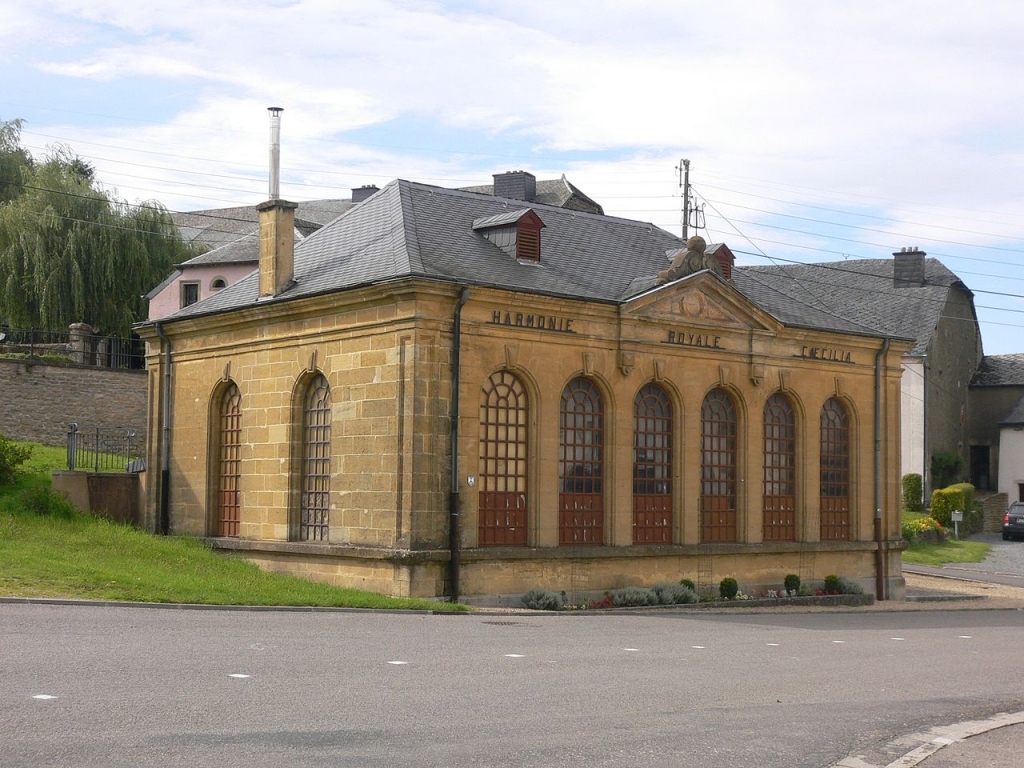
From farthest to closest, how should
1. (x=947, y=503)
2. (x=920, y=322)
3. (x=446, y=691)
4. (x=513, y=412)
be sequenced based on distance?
(x=920, y=322)
(x=947, y=503)
(x=513, y=412)
(x=446, y=691)

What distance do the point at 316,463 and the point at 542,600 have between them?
16.3 feet

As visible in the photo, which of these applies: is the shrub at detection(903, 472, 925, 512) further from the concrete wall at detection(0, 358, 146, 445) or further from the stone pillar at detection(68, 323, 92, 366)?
the stone pillar at detection(68, 323, 92, 366)

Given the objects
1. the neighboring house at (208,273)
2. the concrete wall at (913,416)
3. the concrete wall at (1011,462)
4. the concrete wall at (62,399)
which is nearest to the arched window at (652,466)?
the concrete wall at (62,399)

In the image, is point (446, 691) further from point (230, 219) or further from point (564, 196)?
point (230, 219)

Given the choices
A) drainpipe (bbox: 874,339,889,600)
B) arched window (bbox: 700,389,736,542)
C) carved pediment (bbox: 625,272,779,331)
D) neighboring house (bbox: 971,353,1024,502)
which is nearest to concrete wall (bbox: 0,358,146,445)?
arched window (bbox: 700,389,736,542)

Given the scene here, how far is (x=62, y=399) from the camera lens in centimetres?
3978

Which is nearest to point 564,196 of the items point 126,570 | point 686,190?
point 686,190

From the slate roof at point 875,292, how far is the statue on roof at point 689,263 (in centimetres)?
2545

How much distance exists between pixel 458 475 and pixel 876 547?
12275mm

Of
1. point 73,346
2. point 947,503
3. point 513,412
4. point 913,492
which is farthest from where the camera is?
point 913,492

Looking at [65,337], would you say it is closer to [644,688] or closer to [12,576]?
[12,576]

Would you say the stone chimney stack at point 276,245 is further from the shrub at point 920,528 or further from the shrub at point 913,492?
the shrub at point 913,492

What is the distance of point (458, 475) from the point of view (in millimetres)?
22953

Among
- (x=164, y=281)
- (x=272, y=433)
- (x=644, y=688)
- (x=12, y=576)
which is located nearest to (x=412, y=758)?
(x=644, y=688)
